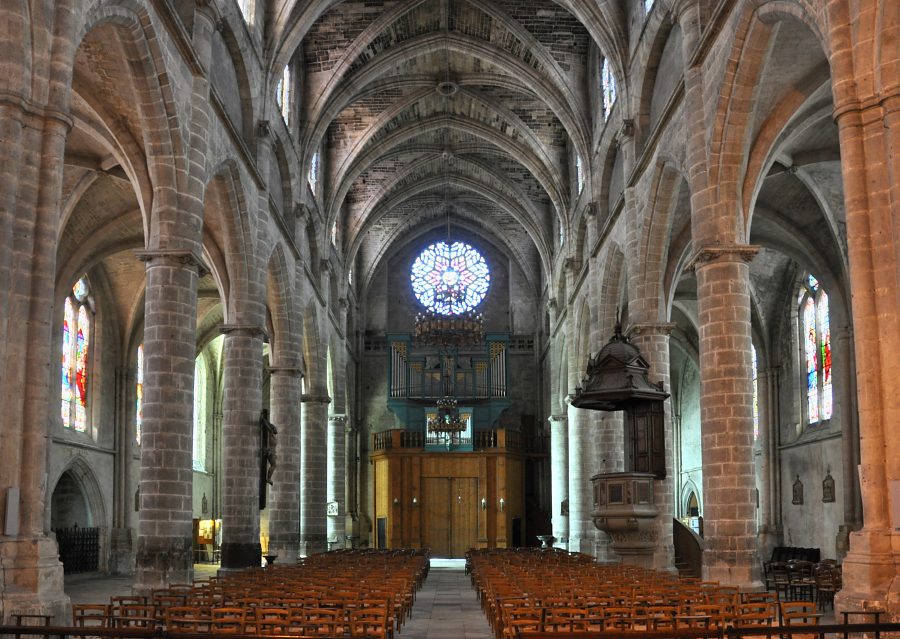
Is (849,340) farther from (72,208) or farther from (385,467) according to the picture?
(385,467)

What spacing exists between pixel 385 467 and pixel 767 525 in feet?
58.5

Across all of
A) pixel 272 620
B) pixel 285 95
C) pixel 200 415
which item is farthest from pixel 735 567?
pixel 200 415

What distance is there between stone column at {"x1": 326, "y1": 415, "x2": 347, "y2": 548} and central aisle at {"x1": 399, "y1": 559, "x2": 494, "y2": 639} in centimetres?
1197

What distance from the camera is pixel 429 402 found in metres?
45.7

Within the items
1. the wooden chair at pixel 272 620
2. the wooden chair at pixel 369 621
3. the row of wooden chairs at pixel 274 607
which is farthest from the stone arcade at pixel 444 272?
the wooden chair at pixel 369 621

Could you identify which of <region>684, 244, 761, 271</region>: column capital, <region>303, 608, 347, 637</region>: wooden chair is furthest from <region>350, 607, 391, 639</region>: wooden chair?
<region>684, 244, 761, 271</region>: column capital

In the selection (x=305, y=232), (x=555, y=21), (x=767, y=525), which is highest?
(x=555, y=21)

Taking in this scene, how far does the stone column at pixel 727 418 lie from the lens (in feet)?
52.0

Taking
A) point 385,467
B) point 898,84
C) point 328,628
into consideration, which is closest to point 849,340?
point 898,84

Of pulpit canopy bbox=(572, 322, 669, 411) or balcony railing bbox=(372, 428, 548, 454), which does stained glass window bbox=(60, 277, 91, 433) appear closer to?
pulpit canopy bbox=(572, 322, 669, 411)

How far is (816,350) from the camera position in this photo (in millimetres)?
28250

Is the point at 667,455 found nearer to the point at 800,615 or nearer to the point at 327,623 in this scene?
the point at 800,615

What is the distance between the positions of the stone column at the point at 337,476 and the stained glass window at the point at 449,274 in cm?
906

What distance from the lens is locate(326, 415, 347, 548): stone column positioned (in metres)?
40.1
